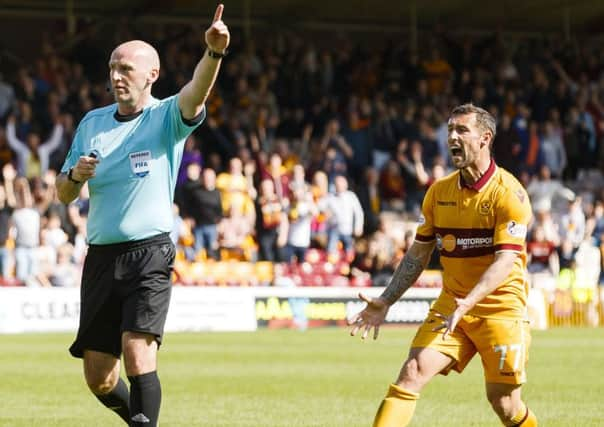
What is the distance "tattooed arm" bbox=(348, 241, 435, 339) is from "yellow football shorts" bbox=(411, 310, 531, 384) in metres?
Answer: 0.33

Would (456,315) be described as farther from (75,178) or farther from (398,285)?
(75,178)

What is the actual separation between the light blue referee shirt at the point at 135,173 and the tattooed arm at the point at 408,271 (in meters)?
1.52

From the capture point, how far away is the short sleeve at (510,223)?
308 inches

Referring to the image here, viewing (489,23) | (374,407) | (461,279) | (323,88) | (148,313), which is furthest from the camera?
(489,23)

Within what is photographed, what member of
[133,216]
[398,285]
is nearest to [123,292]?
[133,216]

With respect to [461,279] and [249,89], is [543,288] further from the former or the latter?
[461,279]

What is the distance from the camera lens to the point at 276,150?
2795cm

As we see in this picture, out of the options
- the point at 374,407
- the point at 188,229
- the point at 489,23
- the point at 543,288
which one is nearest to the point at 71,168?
the point at 374,407

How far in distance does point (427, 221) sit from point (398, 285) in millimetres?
443

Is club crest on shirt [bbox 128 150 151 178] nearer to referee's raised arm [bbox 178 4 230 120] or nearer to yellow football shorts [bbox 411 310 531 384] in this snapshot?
referee's raised arm [bbox 178 4 230 120]

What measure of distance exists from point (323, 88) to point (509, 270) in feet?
78.9

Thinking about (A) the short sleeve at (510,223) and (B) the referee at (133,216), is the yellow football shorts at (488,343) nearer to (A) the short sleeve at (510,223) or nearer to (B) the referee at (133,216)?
(A) the short sleeve at (510,223)

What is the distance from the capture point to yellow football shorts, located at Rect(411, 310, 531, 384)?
7.84m

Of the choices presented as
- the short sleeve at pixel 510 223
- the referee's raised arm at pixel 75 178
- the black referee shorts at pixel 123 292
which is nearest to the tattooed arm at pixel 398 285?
the short sleeve at pixel 510 223
